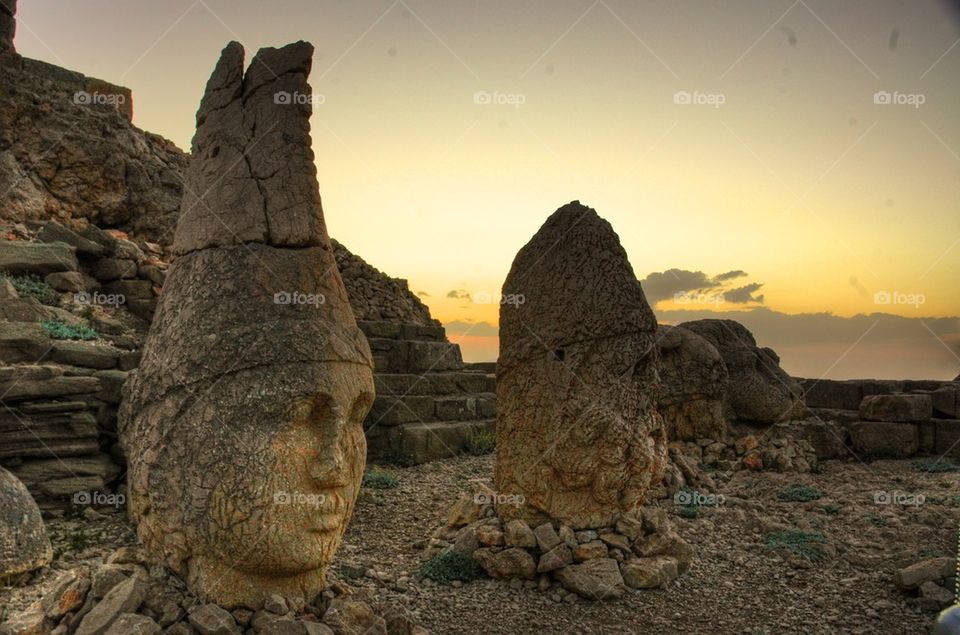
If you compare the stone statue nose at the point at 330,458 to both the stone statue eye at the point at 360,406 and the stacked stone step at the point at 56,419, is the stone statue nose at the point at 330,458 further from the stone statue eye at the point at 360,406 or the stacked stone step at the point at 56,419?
the stacked stone step at the point at 56,419

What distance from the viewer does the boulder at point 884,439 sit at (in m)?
12.4

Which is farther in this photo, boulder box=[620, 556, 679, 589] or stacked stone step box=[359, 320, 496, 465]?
stacked stone step box=[359, 320, 496, 465]

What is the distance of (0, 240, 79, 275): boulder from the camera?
9.65 meters

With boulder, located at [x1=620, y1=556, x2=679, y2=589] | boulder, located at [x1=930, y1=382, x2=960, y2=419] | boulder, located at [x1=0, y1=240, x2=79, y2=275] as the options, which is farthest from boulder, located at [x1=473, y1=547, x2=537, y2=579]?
boulder, located at [x1=930, y1=382, x2=960, y2=419]

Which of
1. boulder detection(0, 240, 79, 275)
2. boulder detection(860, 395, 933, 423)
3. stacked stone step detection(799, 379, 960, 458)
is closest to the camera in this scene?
boulder detection(0, 240, 79, 275)

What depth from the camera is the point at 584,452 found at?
6312 mm

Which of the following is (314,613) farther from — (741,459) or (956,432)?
(956,432)

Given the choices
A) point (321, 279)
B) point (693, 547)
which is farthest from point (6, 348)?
point (693, 547)

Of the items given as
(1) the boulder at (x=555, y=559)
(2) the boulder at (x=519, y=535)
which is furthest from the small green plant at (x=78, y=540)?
(1) the boulder at (x=555, y=559)

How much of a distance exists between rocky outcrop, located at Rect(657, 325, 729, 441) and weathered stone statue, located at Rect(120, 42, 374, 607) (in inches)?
325

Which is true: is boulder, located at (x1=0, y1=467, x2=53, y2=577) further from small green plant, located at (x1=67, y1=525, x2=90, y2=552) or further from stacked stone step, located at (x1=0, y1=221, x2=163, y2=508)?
stacked stone step, located at (x1=0, y1=221, x2=163, y2=508)

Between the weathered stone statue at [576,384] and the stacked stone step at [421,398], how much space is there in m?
5.00

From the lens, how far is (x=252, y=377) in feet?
13.1

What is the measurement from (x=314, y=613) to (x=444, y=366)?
396 inches
